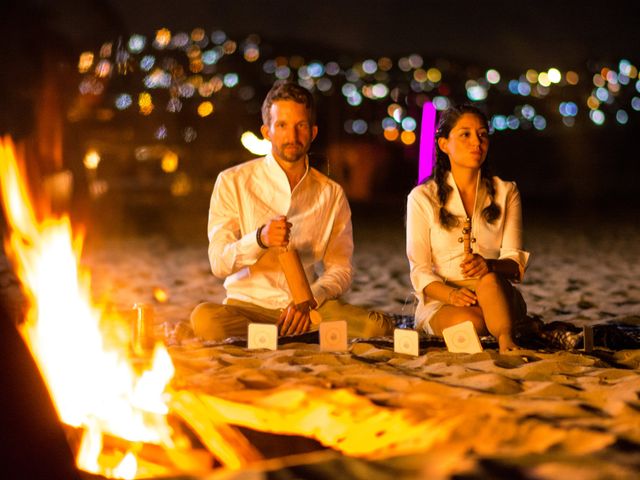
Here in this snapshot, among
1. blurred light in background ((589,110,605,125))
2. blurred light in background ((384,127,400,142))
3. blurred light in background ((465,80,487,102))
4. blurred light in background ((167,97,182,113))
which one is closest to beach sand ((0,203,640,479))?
blurred light in background ((384,127,400,142))

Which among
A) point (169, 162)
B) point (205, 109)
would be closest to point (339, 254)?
point (169, 162)

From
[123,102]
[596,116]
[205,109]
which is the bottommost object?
[123,102]

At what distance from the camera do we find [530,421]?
322 centimetres

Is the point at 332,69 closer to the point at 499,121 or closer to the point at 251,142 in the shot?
the point at 499,121

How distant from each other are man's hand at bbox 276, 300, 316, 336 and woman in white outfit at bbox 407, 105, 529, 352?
2.39ft

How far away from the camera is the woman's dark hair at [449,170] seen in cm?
541

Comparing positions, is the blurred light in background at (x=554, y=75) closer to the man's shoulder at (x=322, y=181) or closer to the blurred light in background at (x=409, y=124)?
the blurred light in background at (x=409, y=124)

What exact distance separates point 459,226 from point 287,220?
105 centimetres

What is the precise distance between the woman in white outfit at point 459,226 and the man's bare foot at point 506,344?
32cm

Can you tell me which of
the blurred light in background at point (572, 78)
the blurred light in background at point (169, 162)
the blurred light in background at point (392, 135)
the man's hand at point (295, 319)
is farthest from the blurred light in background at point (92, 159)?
the blurred light in background at point (572, 78)

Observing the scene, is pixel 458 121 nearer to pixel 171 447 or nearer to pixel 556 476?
pixel 171 447

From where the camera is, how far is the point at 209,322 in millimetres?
5344

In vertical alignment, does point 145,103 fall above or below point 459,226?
above

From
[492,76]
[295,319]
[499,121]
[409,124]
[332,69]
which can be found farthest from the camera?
[492,76]
